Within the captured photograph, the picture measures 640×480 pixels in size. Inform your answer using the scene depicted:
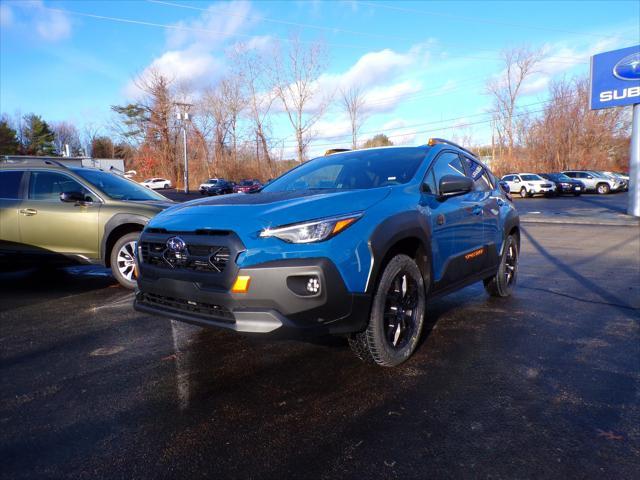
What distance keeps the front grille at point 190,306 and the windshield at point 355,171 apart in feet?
4.85

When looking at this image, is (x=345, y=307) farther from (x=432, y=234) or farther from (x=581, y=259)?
(x=581, y=259)

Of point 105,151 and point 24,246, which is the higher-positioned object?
point 105,151

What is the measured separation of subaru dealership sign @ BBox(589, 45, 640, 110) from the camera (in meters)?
17.0

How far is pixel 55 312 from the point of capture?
16.8 feet

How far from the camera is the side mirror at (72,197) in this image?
598 centimetres

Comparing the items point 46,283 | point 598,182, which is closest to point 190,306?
point 46,283

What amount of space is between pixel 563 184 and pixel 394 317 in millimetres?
33407

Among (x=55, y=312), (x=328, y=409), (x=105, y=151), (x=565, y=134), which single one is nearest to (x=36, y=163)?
(x=55, y=312)

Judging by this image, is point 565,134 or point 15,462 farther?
point 565,134

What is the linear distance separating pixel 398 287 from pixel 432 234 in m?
0.61

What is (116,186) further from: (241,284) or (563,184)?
(563,184)

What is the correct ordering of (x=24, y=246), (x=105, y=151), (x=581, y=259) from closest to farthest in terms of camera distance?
(x=24, y=246) < (x=581, y=259) < (x=105, y=151)

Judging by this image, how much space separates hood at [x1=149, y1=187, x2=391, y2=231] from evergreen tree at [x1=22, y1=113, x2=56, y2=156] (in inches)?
3318

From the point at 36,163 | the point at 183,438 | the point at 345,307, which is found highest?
the point at 36,163
